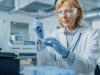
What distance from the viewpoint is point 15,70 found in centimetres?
67

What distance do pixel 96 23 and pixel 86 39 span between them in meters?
2.37

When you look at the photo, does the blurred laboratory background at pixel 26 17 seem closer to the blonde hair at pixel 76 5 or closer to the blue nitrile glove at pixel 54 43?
the blonde hair at pixel 76 5

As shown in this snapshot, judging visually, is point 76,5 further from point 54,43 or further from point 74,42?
point 54,43

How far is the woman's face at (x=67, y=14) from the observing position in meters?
1.03

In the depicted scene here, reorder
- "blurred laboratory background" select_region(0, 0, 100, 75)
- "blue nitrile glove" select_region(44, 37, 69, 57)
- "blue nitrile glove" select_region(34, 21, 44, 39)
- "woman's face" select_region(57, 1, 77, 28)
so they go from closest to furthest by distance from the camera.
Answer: "blue nitrile glove" select_region(44, 37, 69, 57) → "blue nitrile glove" select_region(34, 21, 44, 39) → "woman's face" select_region(57, 1, 77, 28) → "blurred laboratory background" select_region(0, 0, 100, 75)

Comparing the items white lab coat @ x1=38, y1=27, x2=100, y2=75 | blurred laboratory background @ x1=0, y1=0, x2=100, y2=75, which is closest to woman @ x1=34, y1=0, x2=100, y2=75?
white lab coat @ x1=38, y1=27, x2=100, y2=75

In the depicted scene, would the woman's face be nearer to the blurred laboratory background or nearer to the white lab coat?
the white lab coat

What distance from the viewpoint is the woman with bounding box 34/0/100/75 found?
0.92m

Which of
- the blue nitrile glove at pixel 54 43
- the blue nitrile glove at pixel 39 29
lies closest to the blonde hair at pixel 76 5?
the blue nitrile glove at pixel 39 29

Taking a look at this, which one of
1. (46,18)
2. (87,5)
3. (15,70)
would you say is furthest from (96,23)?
(15,70)

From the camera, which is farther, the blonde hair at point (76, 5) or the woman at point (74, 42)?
the blonde hair at point (76, 5)

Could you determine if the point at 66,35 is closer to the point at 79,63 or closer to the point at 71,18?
the point at 71,18

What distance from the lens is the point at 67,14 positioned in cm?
103

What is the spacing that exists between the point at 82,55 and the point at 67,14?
235mm
